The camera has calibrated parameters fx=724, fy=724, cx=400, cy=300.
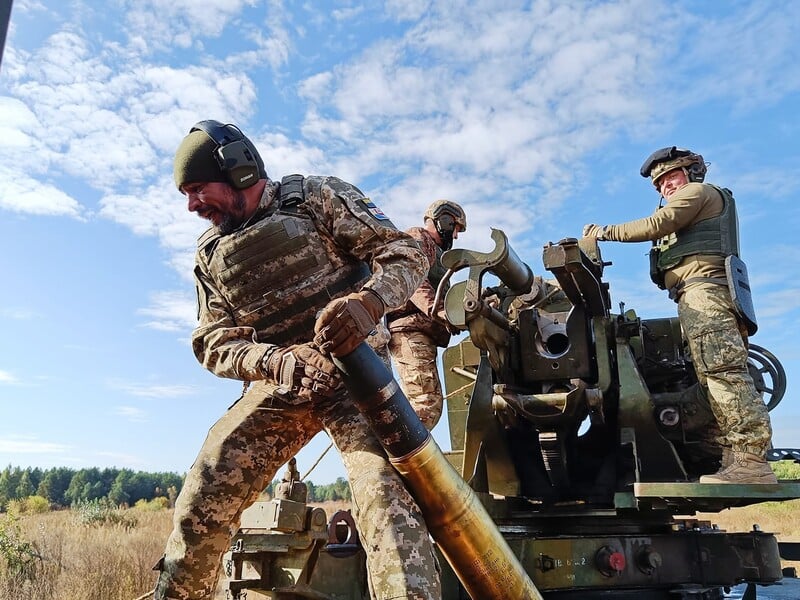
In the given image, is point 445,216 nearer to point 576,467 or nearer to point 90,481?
point 576,467

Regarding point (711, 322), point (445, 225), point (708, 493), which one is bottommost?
point (708, 493)

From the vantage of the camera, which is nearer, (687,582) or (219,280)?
(219,280)

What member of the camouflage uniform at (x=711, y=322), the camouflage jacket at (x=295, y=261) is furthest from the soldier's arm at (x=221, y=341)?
the camouflage uniform at (x=711, y=322)

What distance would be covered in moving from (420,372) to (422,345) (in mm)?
232

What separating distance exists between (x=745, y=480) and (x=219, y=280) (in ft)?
9.98

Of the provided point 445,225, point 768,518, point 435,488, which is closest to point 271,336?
point 435,488

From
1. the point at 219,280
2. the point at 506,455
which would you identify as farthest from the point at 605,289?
the point at 219,280

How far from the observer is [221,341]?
3.29m

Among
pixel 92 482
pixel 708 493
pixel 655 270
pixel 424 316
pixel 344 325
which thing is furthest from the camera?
pixel 92 482

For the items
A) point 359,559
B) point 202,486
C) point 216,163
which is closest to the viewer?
point 202,486

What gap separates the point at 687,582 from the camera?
4309 millimetres

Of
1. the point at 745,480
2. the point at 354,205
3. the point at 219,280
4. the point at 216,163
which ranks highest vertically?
the point at 216,163

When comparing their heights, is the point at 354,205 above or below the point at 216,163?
below

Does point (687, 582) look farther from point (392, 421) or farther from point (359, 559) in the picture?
point (392, 421)
